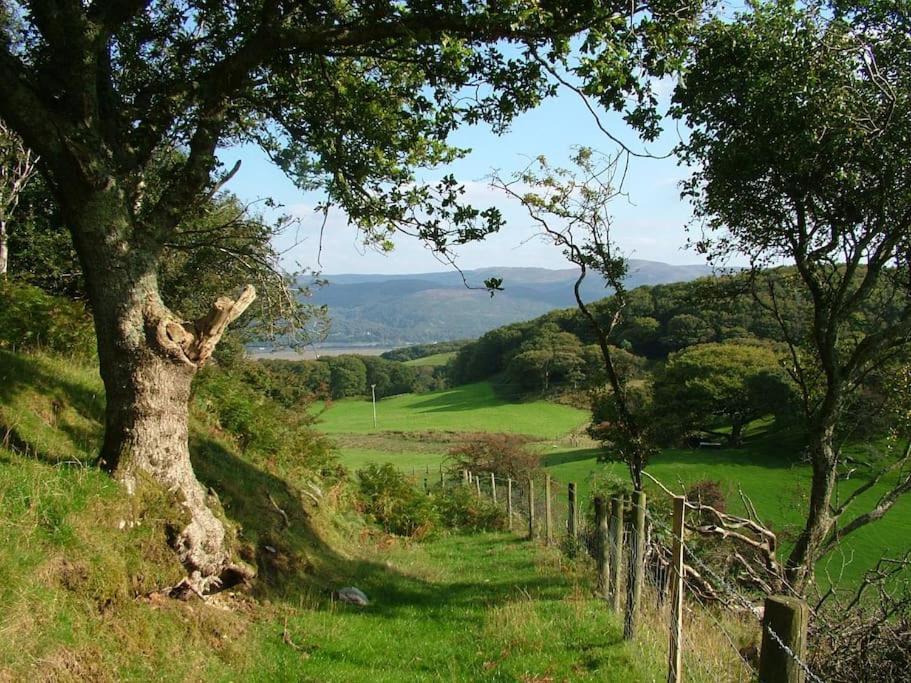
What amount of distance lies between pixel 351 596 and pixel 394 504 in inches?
347

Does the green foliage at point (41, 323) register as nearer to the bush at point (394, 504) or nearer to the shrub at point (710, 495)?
the bush at point (394, 504)

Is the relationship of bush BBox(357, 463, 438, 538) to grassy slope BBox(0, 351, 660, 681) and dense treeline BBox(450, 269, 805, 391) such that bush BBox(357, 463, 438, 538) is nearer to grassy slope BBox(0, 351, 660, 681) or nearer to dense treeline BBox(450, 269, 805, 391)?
grassy slope BBox(0, 351, 660, 681)

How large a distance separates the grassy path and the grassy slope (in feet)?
0.09

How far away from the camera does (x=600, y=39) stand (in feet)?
20.1

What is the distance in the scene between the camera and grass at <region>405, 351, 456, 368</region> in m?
156

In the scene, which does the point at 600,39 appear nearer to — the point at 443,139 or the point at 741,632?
the point at 443,139

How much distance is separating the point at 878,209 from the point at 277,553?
10.4 meters

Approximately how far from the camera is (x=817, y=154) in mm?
9562

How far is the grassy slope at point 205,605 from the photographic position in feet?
17.1

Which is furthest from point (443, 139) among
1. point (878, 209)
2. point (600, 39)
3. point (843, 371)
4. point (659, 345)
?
point (659, 345)

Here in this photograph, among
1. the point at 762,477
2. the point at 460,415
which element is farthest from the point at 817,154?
the point at 460,415

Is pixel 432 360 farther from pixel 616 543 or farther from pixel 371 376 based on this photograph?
pixel 616 543

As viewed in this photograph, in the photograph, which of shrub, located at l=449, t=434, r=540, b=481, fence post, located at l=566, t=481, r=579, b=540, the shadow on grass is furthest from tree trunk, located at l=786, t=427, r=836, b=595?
shrub, located at l=449, t=434, r=540, b=481

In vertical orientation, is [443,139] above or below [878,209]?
above
